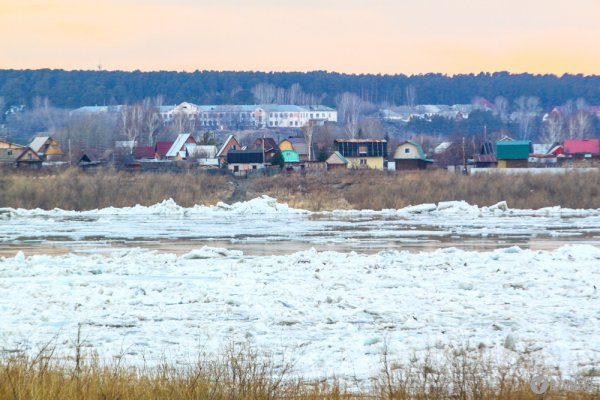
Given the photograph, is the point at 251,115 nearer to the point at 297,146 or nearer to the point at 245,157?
the point at 297,146

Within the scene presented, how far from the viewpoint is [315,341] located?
13477mm

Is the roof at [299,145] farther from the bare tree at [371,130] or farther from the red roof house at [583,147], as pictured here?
the bare tree at [371,130]

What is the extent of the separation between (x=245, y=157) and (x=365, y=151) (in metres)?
10.8

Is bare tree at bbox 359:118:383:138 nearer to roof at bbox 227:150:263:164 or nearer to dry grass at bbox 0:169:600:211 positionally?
roof at bbox 227:150:263:164

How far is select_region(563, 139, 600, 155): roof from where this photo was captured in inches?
3661

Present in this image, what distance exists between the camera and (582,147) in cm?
9400

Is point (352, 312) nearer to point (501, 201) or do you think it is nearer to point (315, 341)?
point (315, 341)

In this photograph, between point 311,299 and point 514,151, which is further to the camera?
point 514,151

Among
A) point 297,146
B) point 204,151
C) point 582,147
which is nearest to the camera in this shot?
point 582,147

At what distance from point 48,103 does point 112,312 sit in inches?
7531

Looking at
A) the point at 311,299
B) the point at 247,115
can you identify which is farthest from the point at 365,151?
the point at 247,115

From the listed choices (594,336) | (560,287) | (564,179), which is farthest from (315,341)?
(564,179)

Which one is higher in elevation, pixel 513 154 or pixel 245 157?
pixel 513 154

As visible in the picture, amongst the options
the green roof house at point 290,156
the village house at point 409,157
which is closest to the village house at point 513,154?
the village house at point 409,157
